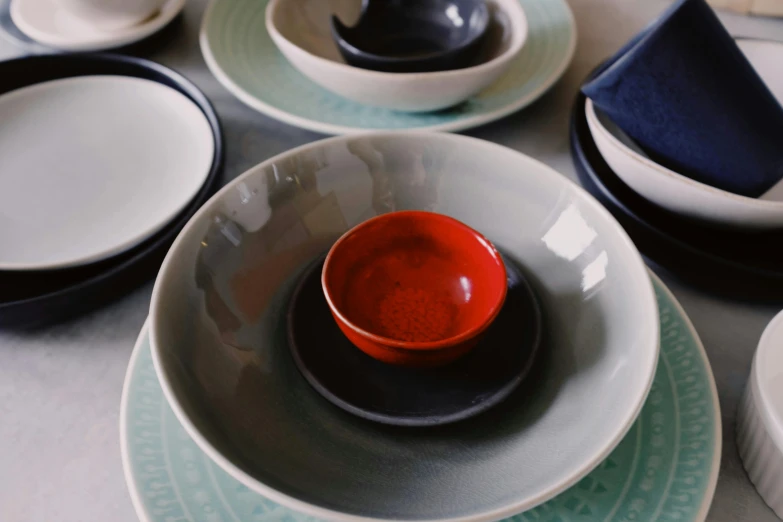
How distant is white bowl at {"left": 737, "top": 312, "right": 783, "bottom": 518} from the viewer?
1.29ft

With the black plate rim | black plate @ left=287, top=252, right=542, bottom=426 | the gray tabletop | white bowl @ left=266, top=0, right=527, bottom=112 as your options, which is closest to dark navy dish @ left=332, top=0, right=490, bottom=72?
white bowl @ left=266, top=0, right=527, bottom=112

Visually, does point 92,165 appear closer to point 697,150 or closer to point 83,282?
point 83,282

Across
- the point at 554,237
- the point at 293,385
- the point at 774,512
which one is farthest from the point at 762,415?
the point at 293,385

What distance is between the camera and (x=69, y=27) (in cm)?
82

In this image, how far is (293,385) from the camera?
0.42 metres

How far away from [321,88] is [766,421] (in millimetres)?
580

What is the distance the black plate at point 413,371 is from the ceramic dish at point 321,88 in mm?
275

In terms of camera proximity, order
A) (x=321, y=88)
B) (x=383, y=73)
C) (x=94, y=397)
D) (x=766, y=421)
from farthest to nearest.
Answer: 1. (x=321, y=88)
2. (x=383, y=73)
3. (x=94, y=397)
4. (x=766, y=421)

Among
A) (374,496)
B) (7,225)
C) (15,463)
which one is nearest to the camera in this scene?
(374,496)

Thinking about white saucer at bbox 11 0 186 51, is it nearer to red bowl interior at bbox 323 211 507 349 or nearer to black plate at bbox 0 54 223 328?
black plate at bbox 0 54 223 328

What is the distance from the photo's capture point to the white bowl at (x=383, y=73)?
611mm

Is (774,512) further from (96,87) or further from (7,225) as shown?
(96,87)

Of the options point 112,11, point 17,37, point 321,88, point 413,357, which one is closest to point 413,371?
point 413,357

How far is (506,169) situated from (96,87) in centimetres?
54
